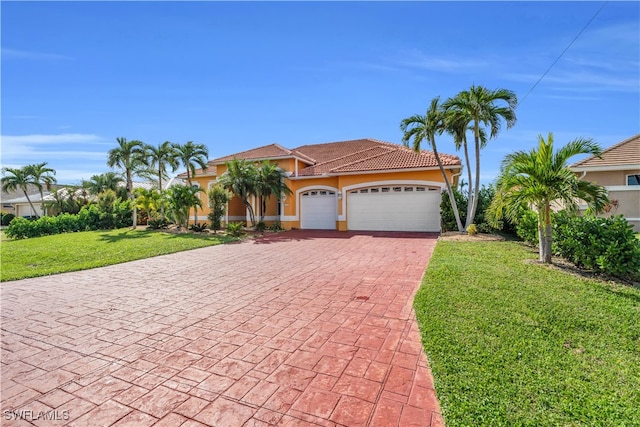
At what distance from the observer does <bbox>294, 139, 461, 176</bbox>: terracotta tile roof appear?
17.5m

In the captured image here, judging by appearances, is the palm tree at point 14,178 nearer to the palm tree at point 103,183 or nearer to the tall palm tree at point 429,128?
the palm tree at point 103,183

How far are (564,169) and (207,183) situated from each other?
2390 centimetres

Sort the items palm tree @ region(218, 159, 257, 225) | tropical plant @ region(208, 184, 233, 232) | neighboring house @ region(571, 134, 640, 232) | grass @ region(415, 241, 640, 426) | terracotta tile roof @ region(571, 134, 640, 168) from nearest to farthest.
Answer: grass @ region(415, 241, 640, 426) < neighboring house @ region(571, 134, 640, 232) < terracotta tile roof @ region(571, 134, 640, 168) < tropical plant @ region(208, 184, 233, 232) < palm tree @ region(218, 159, 257, 225)

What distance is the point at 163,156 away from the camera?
23578 millimetres

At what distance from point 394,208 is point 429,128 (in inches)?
205

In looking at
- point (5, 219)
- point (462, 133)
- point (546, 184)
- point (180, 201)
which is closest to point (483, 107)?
point (462, 133)

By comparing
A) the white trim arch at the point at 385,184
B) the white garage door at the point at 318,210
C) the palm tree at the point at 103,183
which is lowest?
the white garage door at the point at 318,210

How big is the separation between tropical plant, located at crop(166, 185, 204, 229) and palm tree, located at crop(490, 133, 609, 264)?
16.6m

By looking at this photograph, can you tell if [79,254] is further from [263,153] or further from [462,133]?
[462,133]

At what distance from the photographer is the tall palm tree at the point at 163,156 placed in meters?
22.7

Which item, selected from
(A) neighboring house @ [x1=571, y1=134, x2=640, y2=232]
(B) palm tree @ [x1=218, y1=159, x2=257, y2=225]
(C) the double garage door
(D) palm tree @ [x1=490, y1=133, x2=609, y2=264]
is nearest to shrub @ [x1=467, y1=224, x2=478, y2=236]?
(C) the double garage door

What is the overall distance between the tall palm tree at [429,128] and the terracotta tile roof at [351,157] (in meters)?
1.92

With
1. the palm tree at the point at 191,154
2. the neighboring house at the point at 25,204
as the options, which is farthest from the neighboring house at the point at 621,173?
the neighboring house at the point at 25,204

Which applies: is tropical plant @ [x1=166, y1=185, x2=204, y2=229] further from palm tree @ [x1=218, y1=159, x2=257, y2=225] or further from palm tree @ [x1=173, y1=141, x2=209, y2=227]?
palm tree @ [x1=173, y1=141, x2=209, y2=227]
